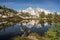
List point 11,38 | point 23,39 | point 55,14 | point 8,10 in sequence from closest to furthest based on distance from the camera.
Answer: point 23,39 → point 11,38 → point 55,14 → point 8,10

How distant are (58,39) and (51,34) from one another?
0.60 meters

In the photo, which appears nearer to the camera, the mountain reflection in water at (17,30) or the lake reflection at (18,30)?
the mountain reflection in water at (17,30)

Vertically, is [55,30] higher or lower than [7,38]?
higher

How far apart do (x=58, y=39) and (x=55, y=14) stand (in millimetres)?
→ 29282

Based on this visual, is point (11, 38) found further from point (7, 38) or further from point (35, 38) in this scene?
point (35, 38)

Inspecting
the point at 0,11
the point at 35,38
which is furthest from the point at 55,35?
the point at 0,11

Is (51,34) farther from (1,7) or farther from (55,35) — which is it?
(1,7)

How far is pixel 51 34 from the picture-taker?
1170 cm

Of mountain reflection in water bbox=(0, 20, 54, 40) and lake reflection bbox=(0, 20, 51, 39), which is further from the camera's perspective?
lake reflection bbox=(0, 20, 51, 39)

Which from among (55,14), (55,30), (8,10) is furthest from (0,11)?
(55,30)

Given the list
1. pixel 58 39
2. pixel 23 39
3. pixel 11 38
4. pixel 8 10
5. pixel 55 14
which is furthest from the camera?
pixel 8 10

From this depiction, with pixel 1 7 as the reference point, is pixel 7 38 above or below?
below

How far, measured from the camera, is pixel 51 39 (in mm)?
11398

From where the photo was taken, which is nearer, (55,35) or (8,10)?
(55,35)
